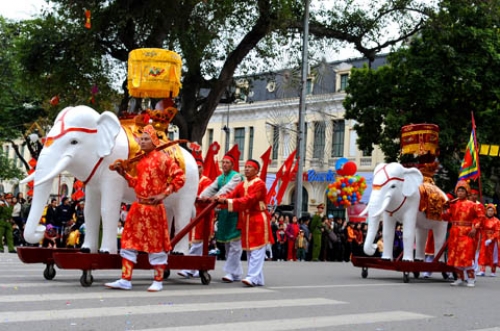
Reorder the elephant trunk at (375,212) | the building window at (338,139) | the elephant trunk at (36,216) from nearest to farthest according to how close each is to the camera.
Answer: the elephant trunk at (36,216) → the elephant trunk at (375,212) → the building window at (338,139)

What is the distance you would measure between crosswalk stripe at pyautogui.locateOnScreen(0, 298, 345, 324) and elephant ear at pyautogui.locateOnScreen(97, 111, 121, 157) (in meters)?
2.61

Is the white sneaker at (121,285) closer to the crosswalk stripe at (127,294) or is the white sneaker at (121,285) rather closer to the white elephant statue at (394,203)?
the crosswalk stripe at (127,294)

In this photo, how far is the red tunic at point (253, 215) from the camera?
32.9ft

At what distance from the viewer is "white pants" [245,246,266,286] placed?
9.85 meters

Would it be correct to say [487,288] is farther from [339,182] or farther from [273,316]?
[339,182]

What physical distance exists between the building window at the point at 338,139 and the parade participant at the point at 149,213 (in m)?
34.5

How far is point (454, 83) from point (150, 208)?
17.5 metres

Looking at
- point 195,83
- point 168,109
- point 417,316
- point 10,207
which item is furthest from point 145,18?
point 417,316

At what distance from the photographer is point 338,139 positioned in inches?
1698

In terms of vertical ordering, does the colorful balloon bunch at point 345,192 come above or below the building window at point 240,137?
below

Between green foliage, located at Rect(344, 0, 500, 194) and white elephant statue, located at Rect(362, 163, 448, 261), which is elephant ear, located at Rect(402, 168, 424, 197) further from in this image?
green foliage, located at Rect(344, 0, 500, 194)

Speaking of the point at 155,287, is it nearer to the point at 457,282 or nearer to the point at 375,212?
the point at 375,212

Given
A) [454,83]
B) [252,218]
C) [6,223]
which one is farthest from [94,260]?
[454,83]

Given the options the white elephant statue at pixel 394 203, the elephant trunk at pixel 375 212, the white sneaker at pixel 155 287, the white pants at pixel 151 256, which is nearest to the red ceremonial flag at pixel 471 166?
the white elephant statue at pixel 394 203
